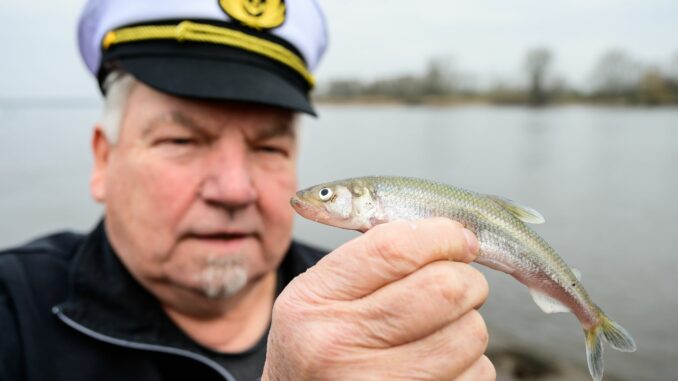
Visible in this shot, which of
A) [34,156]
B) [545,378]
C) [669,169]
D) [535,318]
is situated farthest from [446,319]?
[34,156]

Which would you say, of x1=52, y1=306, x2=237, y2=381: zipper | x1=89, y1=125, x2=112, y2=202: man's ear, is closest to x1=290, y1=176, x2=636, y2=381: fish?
x1=52, y1=306, x2=237, y2=381: zipper

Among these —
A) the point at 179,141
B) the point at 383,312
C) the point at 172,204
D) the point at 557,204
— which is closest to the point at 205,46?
the point at 179,141

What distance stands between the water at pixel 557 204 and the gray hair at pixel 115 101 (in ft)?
7.19

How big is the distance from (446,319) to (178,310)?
232 centimetres

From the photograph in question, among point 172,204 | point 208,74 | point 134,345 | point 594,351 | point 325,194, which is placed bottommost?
point 134,345

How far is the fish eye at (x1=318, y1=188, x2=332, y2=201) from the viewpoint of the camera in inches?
81.9

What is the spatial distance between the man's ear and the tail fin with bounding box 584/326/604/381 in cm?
299

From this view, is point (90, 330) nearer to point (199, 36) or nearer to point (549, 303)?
point (199, 36)

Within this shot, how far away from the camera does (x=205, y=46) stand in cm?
325

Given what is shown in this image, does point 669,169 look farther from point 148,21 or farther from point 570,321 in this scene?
point 148,21

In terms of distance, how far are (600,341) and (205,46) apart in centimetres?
271

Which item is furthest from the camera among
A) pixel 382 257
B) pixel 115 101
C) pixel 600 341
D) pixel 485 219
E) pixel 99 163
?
pixel 99 163

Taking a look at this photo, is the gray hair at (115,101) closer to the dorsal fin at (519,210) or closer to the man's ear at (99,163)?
the man's ear at (99,163)

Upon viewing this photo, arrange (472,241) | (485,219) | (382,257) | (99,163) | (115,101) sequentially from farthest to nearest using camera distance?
(99,163) < (115,101) < (485,219) < (472,241) < (382,257)
